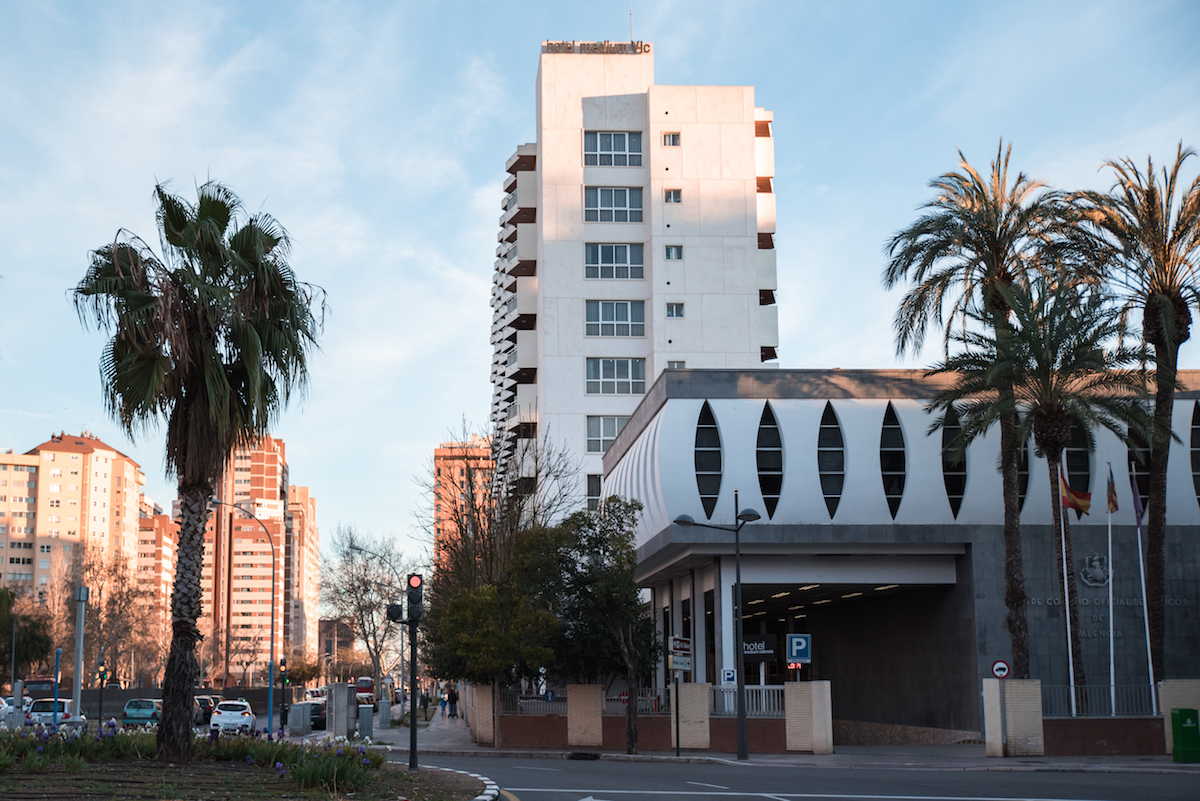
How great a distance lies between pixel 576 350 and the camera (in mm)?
65125

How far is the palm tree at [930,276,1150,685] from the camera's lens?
3312 centimetres

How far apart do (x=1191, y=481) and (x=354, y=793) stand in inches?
1349

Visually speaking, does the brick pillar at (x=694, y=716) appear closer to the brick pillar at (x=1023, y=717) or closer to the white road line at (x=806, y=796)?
the brick pillar at (x=1023, y=717)

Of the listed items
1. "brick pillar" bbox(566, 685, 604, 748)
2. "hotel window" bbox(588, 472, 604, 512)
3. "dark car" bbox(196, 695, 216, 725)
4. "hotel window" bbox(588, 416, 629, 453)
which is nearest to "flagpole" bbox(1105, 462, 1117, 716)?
"brick pillar" bbox(566, 685, 604, 748)

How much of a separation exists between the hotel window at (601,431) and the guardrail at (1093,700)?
117 feet

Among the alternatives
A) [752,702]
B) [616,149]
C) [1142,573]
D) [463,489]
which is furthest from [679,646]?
[616,149]

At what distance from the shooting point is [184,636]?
1964 cm

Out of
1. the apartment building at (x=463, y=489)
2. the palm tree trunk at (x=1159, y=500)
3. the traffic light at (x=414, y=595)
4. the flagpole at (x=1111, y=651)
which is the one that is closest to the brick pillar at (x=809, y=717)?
the flagpole at (x=1111, y=651)

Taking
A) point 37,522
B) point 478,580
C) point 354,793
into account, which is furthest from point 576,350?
point 37,522

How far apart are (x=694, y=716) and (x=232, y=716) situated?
77.9ft

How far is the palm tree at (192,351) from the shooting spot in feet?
64.4

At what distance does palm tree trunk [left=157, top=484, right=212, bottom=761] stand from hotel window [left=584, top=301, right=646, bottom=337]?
4582cm

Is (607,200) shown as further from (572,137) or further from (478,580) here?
(478,580)

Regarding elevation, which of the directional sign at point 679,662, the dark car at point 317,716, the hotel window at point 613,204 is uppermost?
the hotel window at point 613,204
